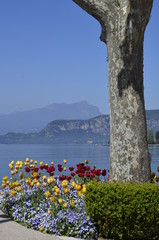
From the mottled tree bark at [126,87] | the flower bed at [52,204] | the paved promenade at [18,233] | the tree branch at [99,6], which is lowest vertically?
the paved promenade at [18,233]

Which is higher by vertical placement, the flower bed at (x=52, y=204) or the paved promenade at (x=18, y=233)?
the flower bed at (x=52, y=204)

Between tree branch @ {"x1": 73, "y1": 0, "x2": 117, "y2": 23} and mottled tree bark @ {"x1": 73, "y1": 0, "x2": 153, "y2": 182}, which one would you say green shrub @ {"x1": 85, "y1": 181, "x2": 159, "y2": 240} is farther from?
tree branch @ {"x1": 73, "y1": 0, "x2": 117, "y2": 23}

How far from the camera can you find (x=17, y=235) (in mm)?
7477

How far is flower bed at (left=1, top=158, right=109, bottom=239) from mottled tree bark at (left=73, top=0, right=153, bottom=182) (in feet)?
3.29

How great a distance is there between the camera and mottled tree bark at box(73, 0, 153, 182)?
8.12m

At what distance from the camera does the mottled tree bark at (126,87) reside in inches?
320

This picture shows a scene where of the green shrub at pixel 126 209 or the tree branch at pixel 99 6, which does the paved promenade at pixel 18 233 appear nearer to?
the green shrub at pixel 126 209

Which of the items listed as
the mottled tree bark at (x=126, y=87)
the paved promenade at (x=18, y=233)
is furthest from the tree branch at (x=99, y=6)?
the paved promenade at (x=18, y=233)

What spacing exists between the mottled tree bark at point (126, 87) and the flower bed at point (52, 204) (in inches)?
39.5

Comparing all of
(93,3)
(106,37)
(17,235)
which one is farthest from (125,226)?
(93,3)

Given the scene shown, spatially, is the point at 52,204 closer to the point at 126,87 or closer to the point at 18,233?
the point at 18,233

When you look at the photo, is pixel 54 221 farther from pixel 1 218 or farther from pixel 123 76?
pixel 123 76

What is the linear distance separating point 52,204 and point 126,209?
1527 millimetres

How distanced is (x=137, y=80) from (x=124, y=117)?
30.4 inches
